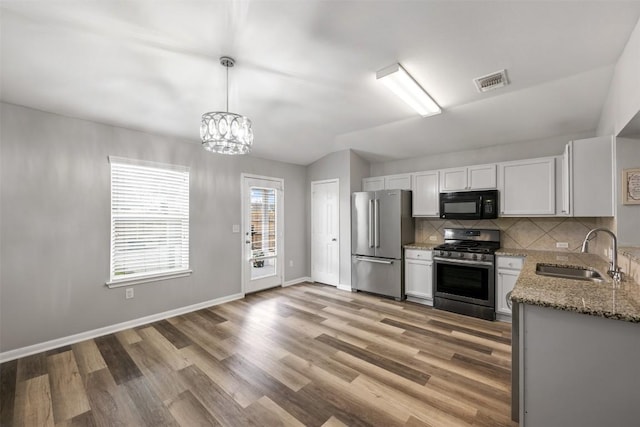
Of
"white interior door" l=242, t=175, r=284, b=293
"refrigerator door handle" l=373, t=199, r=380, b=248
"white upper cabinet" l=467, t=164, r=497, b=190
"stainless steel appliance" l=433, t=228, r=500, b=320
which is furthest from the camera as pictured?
"white interior door" l=242, t=175, r=284, b=293

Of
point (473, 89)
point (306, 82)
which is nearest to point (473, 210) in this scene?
point (473, 89)

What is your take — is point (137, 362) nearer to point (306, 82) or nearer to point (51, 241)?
point (51, 241)

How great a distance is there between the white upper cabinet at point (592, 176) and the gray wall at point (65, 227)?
15.1 ft

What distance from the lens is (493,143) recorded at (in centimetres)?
389

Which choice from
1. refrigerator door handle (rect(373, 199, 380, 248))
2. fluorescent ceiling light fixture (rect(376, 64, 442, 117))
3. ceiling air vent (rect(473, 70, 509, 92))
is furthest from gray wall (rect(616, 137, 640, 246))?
refrigerator door handle (rect(373, 199, 380, 248))

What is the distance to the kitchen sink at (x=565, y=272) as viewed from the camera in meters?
2.35

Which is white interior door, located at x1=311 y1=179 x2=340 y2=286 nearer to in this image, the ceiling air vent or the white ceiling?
the white ceiling

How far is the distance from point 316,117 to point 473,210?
2.59 m

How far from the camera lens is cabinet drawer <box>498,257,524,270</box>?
3.31 metres

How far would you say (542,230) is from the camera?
3.62 metres

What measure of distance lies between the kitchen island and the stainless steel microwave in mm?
2214

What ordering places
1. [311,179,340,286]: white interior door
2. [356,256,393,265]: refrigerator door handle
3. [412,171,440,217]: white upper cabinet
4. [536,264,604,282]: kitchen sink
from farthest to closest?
[311,179,340,286]: white interior door < [356,256,393,265]: refrigerator door handle < [412,171,440,217]: white upper cabinet < [536,264,604,282]: kitchen sink

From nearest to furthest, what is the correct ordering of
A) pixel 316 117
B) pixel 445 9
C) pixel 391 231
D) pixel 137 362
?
pixel 445 9, pixel 137 362, pixel 316 117, pixel 391 231

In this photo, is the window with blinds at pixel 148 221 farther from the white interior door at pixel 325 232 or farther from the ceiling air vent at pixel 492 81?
the ceiling air vent at pixel 492 81
